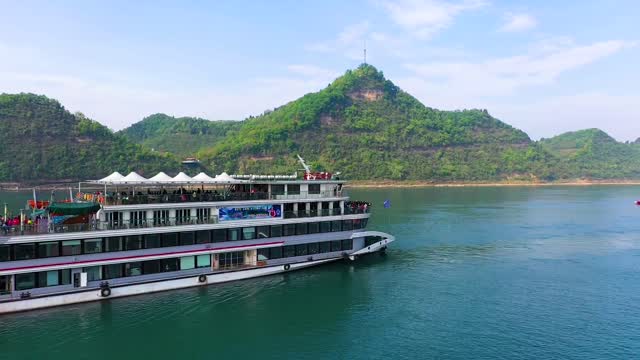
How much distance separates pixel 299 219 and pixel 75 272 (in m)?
16.9

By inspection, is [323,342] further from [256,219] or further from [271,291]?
[256,219]

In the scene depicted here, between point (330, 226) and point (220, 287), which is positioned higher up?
point (330, 226)

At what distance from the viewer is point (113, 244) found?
33.4 meters

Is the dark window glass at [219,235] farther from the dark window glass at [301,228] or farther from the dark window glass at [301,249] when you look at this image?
the dark window glass at [301,249]

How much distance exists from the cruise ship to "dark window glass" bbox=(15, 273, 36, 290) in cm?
5

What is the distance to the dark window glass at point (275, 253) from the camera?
40.0 m

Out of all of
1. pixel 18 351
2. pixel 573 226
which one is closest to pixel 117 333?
pixel 18 351

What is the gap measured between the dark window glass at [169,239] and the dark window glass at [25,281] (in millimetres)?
8200

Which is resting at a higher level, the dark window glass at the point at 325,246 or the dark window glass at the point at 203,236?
the dark window glass at the point at 203,236

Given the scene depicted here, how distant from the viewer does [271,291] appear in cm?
3722

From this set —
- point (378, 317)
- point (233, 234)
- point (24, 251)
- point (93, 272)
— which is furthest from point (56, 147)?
point (378, 317)

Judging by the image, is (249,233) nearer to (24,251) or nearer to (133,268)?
(133,268)

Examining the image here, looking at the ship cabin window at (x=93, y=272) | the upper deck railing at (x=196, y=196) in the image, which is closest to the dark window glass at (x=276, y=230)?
the upper deck railing at (x=196, y=196)

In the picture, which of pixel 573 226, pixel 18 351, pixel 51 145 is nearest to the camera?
pixel 18 351
